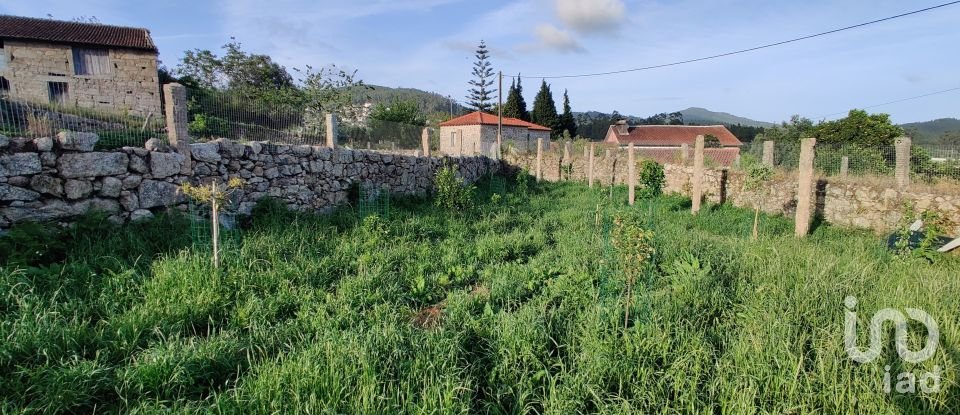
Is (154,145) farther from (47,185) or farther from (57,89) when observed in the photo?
(57,89)

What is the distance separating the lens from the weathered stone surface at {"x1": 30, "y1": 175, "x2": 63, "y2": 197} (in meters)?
4.53

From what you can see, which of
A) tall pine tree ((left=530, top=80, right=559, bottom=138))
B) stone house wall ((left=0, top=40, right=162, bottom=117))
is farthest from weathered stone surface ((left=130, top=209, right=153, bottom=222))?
tall pine tree ((left=530, top=80, right=559, bottom=138))

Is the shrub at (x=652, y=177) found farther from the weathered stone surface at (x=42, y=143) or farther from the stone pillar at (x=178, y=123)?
the weathered stone surface at (x=42, y=143)

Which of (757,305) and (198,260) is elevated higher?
(198,260)

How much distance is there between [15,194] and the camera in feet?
14.5

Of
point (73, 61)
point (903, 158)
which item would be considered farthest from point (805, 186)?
point (73, 61)

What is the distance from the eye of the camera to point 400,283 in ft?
15.1

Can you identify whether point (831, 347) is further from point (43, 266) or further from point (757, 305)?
point (43, 266)

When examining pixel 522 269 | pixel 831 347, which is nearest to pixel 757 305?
pixel 831 347

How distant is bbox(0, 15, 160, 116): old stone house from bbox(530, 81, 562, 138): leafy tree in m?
38.8

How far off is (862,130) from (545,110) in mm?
32453

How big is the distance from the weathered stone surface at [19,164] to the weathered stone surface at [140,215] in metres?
0.96

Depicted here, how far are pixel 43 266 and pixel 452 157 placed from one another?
9.31m

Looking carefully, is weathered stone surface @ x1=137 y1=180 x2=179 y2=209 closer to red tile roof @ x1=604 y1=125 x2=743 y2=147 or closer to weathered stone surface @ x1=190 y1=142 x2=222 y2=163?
weathered stone surface @ x1=190 y1=142 x2=222 y2=163
